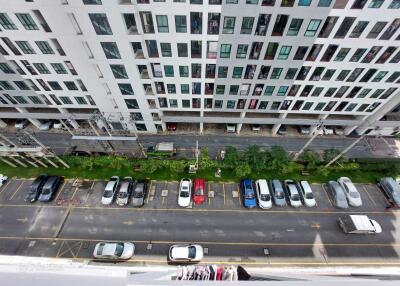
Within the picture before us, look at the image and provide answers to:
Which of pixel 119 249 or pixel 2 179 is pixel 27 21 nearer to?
pixel 2 179

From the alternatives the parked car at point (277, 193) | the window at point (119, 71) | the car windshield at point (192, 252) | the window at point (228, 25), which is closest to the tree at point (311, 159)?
the parked car at point (277, 193)

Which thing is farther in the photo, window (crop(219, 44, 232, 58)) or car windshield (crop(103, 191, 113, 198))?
car windshield (crop(103, 191, 113, 198))

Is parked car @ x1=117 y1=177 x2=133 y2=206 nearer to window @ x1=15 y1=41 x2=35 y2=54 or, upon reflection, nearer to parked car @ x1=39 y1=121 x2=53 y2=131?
parked car @ x1=39 y1=121 x2=53 y2=131

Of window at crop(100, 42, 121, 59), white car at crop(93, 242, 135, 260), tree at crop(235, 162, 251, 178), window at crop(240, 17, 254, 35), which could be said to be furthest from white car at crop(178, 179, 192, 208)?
window at crop(240, 17, 254, 35)

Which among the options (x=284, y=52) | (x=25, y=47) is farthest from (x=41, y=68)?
(x=284, y=52)

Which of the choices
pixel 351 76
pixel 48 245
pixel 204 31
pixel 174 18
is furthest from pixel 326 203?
pixel 48 245
